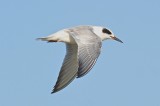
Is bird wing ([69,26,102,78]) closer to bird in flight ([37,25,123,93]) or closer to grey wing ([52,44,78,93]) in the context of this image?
bird in flight ([37,25,123,93])

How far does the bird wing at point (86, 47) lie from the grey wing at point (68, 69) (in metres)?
0.89

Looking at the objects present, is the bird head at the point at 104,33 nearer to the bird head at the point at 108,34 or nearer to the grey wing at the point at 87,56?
the bird head at the point at 108,34

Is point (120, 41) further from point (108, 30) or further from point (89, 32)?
point (89, 32)

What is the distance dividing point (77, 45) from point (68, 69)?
77 centimetres

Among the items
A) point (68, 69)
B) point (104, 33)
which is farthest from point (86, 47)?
point (104, 33)

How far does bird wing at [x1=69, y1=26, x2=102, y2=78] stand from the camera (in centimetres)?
1495

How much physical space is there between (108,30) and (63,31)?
7.04 feet

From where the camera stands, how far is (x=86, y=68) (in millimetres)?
14875

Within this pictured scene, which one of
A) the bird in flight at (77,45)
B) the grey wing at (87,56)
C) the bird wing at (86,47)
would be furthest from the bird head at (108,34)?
the grey wing at (87,56)

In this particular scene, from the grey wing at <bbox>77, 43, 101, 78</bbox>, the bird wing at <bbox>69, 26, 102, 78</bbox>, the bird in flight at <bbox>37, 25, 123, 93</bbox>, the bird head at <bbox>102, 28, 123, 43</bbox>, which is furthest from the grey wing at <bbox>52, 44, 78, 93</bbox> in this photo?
the grey wing at <bbox>77, 43, 101, 78</bbox>

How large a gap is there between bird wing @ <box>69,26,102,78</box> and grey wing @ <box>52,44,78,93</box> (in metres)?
0.89

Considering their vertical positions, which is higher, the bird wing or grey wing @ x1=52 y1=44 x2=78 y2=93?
the bird wing

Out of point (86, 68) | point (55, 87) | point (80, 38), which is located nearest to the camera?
point (86, 68)

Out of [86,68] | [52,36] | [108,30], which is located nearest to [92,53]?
[86,68]
